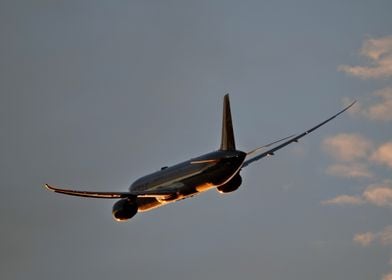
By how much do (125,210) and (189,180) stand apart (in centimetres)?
1088

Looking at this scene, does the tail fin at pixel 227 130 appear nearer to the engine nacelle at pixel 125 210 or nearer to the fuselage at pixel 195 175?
the fuselage at pixel 195 175

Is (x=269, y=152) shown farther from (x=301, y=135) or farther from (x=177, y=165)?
(x=177, y=165)

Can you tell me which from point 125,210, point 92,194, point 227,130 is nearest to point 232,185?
point 227,130

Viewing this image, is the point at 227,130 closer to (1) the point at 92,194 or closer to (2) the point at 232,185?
(2) the point at 232,185

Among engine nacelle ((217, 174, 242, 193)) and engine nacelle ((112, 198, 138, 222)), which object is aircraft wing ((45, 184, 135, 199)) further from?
engine nacelle ((217, 174, 242, 193))

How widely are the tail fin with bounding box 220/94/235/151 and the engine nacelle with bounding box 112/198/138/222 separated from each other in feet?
48.1

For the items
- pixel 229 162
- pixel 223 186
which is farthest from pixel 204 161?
pixel 223 186

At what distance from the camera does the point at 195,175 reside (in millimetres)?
97750

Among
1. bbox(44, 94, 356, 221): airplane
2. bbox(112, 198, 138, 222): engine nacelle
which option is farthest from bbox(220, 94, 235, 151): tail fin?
bbox(112, 198, 138, 222): engine nacelle

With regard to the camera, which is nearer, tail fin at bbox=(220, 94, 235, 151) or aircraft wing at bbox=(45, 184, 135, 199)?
aircraft wing at bbox=(45, 184, 135, 199)

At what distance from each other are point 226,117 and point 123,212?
1826cm

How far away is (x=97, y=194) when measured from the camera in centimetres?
9638

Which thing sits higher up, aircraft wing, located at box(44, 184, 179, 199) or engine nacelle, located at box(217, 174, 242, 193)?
engine nacelle, located at box(217, 174, 242, 193)

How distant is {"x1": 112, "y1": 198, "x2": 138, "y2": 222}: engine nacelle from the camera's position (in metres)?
104
